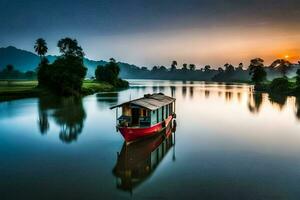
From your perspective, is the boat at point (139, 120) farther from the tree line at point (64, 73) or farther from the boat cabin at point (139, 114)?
the tree line at point (64, 73)

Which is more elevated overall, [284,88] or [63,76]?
[63,76]

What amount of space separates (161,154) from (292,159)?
34.5 ft

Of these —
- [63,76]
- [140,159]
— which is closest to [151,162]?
[140,159]

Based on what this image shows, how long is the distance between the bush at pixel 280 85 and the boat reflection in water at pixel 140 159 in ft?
238

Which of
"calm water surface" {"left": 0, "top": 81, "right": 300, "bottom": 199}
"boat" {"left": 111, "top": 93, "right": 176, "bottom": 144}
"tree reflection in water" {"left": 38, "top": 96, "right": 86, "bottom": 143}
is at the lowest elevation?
"calm water surface" {"left": 0, "top": 81, "right": 300, "bottom": 199}

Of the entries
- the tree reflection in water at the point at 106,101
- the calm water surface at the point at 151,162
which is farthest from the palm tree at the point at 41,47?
the calm water surface at the point at 151,162

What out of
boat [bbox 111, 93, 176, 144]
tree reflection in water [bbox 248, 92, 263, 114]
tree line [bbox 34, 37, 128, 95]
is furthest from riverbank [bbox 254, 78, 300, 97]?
boat [bbox 111, 93, 176, 144]

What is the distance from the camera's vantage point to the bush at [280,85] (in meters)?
93.4

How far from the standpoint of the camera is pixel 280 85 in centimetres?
9669

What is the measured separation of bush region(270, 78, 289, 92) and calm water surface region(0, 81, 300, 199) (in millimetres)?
57891

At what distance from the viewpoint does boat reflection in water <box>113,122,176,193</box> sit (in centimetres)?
1928

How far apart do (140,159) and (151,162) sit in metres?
1.03

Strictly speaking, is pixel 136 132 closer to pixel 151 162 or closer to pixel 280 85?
pixel 151 162

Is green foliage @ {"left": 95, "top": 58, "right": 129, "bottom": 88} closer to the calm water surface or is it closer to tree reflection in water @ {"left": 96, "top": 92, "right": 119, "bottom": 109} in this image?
tree reflection in water @ {"left": 96, "top": 92, "right": 119, "bottom": 109}
